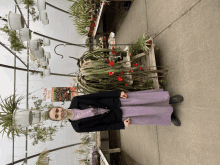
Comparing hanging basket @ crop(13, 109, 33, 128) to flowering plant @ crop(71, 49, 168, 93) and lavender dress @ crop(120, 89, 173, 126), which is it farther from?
lavender dress @ crop(120, 89, 173, 126)

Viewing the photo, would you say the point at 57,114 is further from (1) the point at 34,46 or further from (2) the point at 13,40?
(2) the point at 13,40

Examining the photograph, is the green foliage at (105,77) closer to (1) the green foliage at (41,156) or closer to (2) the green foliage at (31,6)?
(1) the green foliage at (41,156)

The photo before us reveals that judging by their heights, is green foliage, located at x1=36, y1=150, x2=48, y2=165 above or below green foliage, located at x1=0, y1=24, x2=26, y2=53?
below

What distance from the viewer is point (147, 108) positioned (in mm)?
1875

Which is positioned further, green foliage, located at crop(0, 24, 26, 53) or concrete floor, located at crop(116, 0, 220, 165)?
green foliage, located at crop(0, 24, 26, 53)

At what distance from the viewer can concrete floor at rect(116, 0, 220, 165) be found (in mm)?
1544

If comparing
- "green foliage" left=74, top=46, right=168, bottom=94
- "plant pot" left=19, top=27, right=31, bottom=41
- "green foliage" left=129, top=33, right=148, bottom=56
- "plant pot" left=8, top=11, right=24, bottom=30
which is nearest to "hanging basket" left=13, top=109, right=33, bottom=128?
"green foliage" left=74, top=46, right=168, bottom=94

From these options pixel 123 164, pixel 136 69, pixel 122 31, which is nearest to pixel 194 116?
pixel 136 69

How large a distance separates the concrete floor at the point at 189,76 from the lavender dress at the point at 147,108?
27 centimetres

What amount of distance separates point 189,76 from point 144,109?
716 millimetres

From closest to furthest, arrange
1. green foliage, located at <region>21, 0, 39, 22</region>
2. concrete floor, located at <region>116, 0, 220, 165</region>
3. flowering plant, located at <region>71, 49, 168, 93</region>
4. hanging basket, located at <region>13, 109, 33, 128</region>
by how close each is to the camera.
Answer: concrete floor, located at <region>116, 0, 220, 165</region> → hanging basket, located at <region>13, 109, 33, 128</region> → flowering plant, located at <region>71, 49, 168, 93</region> → green foliage, located at <region>21, 0, 39, 22</region>

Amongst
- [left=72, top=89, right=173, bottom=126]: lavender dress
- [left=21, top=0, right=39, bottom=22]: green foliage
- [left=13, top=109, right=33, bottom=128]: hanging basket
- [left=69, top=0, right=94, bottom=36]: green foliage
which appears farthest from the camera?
[left=69, top=0, right=94, bottom=36]: green foliage

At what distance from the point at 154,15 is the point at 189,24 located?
0.89m

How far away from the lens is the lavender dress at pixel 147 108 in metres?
1.88
